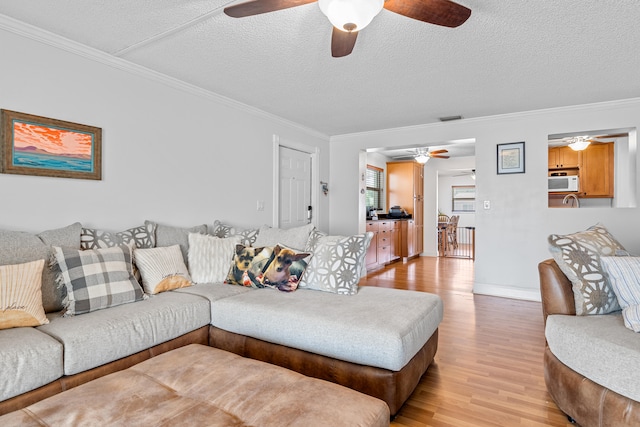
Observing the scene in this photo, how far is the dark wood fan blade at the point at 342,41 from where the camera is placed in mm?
1998

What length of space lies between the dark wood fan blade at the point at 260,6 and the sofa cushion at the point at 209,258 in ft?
5.94

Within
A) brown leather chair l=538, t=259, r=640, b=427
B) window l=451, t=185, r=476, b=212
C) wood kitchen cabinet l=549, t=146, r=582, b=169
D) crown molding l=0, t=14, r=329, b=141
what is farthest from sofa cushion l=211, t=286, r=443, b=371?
window l=451, t=185, r=476, b=212

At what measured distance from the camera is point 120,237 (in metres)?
2.60

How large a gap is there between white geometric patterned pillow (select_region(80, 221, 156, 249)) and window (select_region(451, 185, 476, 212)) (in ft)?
31.1

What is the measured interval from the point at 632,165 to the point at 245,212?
4415 mm

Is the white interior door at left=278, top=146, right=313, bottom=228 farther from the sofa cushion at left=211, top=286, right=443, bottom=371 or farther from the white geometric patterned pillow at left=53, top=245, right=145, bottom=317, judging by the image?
the white geometric patterned pillow at left=53, top=245, right=145, bottom=317

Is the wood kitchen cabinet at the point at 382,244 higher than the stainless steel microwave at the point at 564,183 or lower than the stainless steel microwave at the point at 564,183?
lower

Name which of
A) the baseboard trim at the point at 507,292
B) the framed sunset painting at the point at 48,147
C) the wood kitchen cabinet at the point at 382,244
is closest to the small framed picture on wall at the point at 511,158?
the baseboard trim at the point at 507,292

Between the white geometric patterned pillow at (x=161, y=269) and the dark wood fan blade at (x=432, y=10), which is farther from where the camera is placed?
the white geometric patterned pillow at (x=161, y=269)

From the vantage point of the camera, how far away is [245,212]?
13.3ft

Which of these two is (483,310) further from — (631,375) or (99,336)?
(99,336)

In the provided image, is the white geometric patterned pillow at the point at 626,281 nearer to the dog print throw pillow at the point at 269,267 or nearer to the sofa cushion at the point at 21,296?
the dog print throw pillow at the point at 269,267

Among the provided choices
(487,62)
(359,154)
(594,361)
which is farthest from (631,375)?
(359,154)

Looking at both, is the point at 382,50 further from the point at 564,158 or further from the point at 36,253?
the point at 564,158
